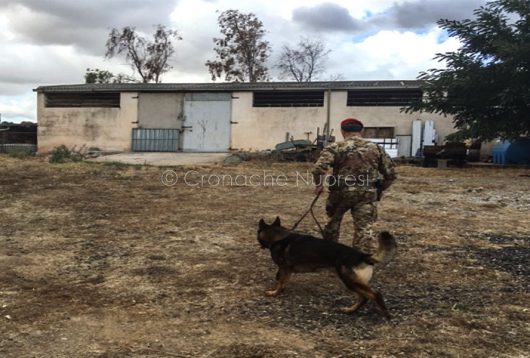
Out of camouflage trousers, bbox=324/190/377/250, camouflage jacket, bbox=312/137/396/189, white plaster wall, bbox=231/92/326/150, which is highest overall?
white plaster wall, bbox=231/92/326/150

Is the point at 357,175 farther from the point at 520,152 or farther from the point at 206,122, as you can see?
the point at 206,122

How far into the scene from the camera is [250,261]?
18.4 ft

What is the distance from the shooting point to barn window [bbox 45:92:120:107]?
22609mm

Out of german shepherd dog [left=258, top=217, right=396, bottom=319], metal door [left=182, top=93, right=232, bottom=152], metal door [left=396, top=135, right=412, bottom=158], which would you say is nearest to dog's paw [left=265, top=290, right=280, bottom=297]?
german shepherd dog [left=258, top=217, right=396, bottom=319]

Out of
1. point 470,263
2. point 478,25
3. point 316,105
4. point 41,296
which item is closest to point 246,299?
point 41,296

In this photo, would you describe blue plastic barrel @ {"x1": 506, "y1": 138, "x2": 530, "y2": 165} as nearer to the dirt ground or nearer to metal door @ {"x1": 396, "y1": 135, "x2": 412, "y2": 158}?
metal door @ {"x1": 396, "y1": 135, "x2": 412, "y2": 158}

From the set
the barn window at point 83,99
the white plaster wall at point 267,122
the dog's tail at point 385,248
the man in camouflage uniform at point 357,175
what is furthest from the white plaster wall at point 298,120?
the dog's tail at point 385,248

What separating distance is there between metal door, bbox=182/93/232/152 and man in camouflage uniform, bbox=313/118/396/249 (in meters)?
16.7

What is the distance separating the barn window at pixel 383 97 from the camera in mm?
19906

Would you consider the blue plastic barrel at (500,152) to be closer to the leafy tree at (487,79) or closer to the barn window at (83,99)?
the leafy tree at (487,79)

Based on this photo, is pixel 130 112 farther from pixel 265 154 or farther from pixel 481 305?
pixel 481 305

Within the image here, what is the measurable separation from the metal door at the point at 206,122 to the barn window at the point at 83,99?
3.47 m

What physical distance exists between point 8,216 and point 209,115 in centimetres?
1412

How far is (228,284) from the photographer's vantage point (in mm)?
4848
